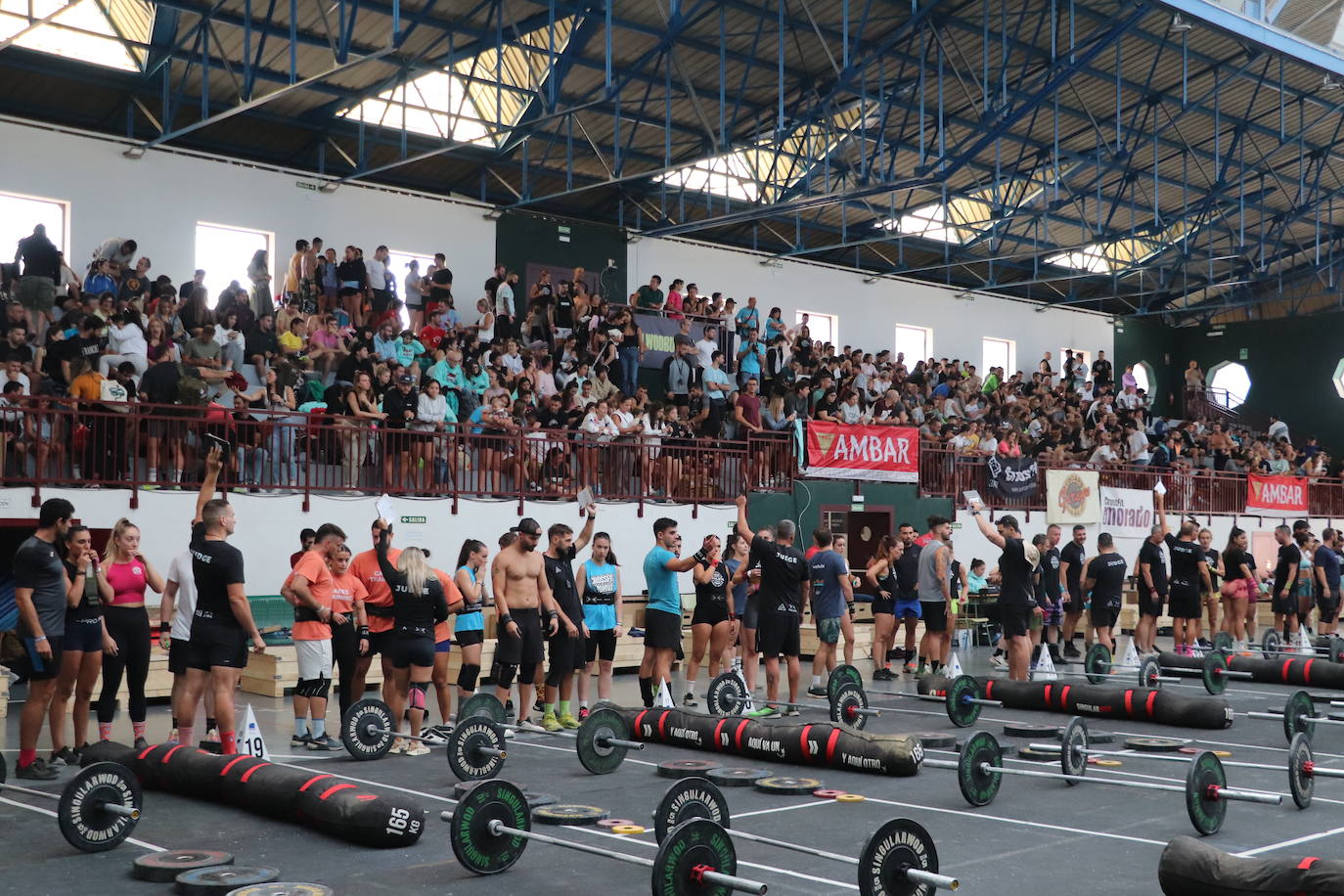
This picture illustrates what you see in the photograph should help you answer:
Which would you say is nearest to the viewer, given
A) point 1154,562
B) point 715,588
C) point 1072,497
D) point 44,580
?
point 44,580

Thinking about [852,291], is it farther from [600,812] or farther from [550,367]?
[600,812]

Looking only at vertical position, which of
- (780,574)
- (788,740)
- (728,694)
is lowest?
(788,740)

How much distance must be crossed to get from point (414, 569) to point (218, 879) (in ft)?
12.7

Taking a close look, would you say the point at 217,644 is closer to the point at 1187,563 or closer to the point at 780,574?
the point at 780,574

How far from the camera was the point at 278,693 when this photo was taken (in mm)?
12938

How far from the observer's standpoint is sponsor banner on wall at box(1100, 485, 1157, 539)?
25.2 m

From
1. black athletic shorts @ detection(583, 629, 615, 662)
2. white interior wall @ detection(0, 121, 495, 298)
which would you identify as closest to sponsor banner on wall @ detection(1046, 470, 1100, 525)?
white interior wall @ detection(0, 121, 495, 298)

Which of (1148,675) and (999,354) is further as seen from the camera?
(999,354)

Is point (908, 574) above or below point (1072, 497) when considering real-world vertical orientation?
below

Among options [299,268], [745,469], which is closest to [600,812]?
[745,469]

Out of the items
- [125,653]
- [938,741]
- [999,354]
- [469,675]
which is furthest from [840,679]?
[999,354]

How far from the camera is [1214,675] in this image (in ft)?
44.8

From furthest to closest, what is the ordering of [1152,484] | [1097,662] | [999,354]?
[999,354]
[1152,484]
[1097,662]

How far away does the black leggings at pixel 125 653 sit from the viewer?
918cm
